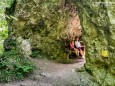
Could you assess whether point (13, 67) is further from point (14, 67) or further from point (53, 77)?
point (53, 77)

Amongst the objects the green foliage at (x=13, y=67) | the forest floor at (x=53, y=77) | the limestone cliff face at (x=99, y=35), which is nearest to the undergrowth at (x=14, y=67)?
the green foliage at (x=13, y=67)

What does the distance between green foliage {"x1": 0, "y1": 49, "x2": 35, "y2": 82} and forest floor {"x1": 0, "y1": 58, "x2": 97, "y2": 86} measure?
0.26m

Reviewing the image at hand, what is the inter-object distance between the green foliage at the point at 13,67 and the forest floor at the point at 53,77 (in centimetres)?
26

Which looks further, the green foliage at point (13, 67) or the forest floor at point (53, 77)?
the green foliage at point (13, 67)

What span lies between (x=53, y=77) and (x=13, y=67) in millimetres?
1538

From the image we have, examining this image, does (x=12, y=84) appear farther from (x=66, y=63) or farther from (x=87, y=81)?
(x=66, y=63)

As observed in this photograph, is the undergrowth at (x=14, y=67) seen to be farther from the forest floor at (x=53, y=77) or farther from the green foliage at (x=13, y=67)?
the forest floor at (x=53, y=77)

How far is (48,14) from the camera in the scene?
1073 cm

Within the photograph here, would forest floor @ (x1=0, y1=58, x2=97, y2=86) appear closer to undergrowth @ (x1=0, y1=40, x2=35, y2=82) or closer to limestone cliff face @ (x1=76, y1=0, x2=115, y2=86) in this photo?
undergrowth @ (x1=0, y1=40, x2=35, y2=82)

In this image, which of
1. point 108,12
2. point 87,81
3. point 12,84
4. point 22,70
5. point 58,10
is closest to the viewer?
point 108,12

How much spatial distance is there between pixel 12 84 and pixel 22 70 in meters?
0.77

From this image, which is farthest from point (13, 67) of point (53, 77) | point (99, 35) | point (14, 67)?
point (99, 35)

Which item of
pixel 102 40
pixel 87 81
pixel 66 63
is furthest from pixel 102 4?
pixel 66 63

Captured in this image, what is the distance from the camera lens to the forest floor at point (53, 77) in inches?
316
